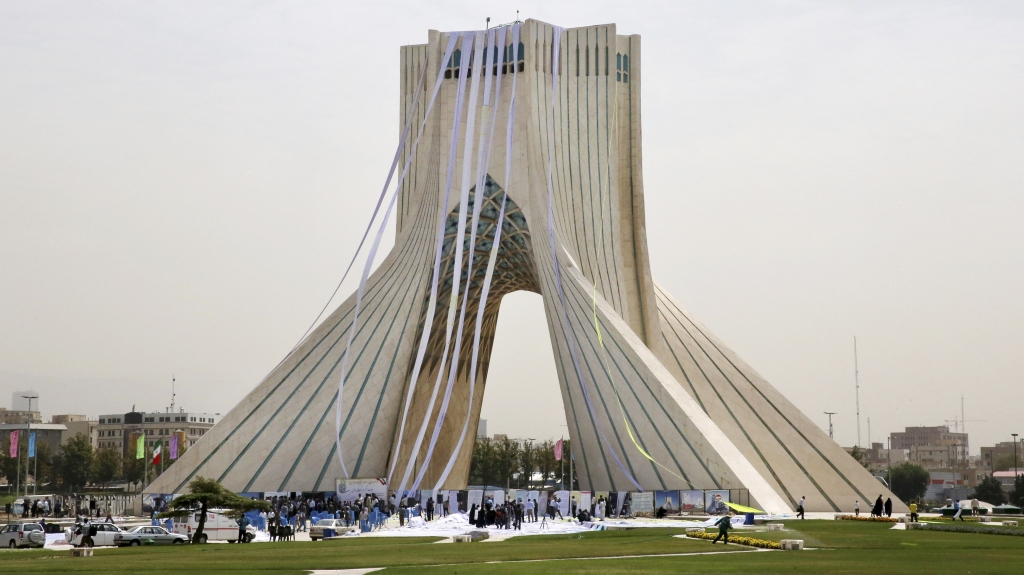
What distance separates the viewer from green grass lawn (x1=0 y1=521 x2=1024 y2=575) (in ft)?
45.2

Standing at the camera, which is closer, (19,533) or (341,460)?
(19,533)

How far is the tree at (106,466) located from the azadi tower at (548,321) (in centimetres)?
3241

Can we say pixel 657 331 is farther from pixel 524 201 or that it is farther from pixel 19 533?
pixel 19 533

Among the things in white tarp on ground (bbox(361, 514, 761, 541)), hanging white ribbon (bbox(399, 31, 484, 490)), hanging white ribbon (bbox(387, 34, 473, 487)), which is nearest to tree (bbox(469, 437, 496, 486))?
hanging white ribbon (bbox(399, 31, 484, 490))

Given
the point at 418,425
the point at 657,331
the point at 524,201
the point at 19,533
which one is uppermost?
the point at 524,201

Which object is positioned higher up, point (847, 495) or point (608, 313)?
point (608, 313)

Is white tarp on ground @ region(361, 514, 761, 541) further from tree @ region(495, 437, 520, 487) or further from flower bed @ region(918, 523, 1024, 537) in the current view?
tree @ region(495, 437, 520, 487)

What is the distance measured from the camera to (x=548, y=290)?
3228 centimetres

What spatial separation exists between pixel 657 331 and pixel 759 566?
65.5 feet

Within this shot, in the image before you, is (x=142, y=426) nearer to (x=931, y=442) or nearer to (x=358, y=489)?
(x=358, y=489)

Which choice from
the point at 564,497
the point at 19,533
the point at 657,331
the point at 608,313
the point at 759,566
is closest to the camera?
the point at 759,566

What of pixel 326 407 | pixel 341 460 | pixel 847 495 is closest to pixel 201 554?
pixel 341 460

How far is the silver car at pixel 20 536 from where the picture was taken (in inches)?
851

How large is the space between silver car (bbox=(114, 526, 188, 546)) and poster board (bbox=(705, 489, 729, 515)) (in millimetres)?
10633
